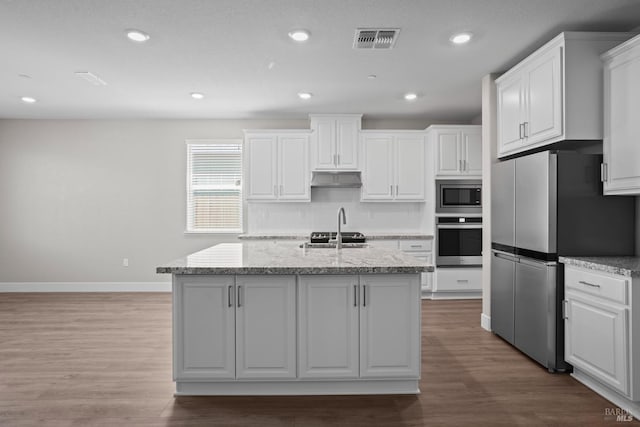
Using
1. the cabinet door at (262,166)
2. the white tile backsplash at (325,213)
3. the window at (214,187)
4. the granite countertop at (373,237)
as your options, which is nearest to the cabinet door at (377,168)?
the white tile backsplash at (325,213)

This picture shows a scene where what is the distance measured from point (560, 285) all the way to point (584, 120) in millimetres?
1249

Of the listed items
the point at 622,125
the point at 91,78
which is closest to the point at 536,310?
Result: the point at 622,125

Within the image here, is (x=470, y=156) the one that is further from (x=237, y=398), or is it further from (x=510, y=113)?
(x=237, y=398)

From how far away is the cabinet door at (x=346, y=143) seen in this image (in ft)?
18.4

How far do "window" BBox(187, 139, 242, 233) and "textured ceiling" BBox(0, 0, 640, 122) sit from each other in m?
0.91

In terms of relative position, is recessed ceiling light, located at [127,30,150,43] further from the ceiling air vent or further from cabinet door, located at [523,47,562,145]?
cabinet door, located at [523,47,562,145]

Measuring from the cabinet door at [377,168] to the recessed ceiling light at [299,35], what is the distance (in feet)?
8.67

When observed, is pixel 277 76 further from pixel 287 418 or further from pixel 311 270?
pixel 287 418

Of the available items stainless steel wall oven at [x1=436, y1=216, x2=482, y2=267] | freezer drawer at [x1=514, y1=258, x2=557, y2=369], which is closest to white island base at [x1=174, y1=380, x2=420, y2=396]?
freezer drawer at [x1=514, y1=258, x2=557, y2=369]

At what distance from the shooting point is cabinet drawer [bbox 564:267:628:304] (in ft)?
7.87

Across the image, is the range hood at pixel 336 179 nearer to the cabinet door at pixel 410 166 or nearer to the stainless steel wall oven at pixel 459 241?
the cabinet door at pixel 410 166

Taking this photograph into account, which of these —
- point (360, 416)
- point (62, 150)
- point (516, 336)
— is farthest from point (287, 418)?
point (62, 150)

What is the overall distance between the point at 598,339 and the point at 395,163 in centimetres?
354

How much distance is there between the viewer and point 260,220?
19.7ft
